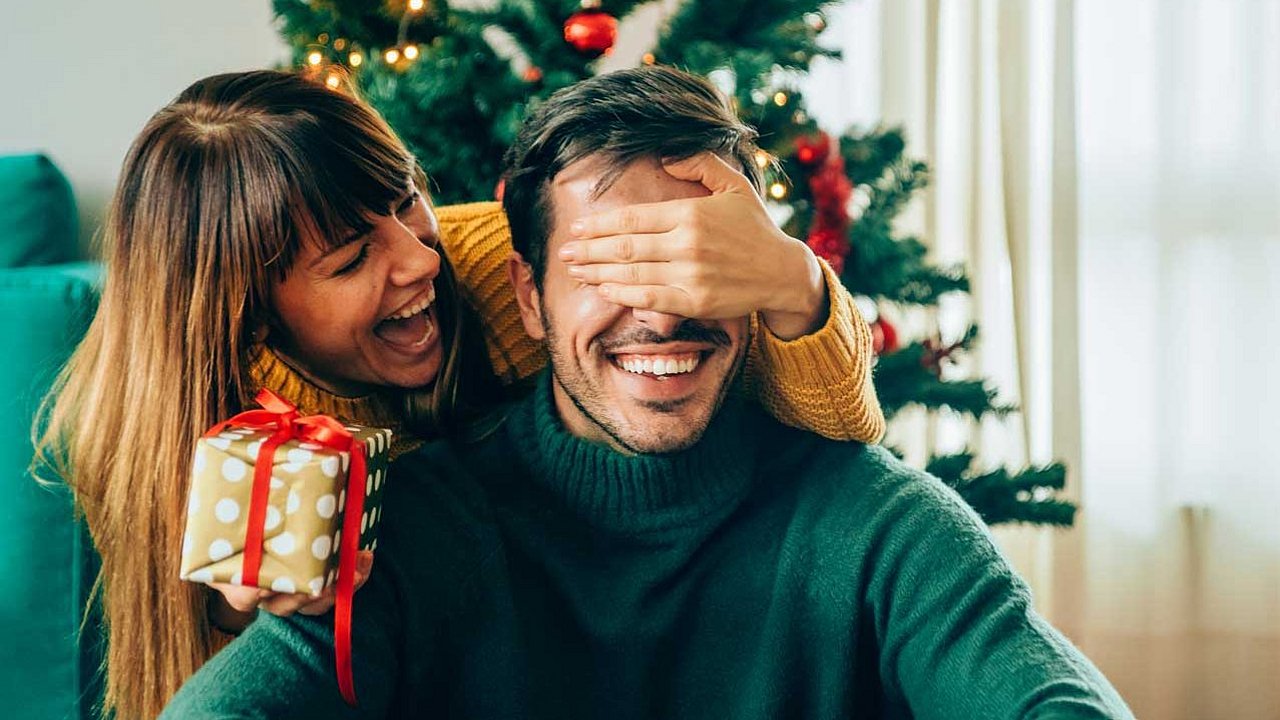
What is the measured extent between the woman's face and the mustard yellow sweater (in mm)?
39

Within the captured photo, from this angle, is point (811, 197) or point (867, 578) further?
point (811, 197)

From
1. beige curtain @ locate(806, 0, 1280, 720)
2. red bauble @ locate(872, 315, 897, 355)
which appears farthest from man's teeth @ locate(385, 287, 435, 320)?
beige curtain @ locate(806, 0, 1280, 720)

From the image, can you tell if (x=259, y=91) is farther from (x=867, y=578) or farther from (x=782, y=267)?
(x=867, y=578)

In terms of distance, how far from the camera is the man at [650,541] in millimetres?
1082

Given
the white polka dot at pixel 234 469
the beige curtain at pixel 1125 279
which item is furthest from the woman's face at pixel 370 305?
the beige curtain at pixel 1125 279

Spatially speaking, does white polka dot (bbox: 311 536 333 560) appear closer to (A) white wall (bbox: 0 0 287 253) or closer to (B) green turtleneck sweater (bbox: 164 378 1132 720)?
(B) green turtleneck sweater (bbox: 164 378 1132 720)

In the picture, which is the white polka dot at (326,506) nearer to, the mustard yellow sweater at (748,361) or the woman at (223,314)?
the woman at (223,314)

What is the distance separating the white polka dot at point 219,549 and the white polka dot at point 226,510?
2cm

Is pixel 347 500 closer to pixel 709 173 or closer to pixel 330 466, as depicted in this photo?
pixel 330 466

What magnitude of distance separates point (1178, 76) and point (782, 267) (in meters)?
1.87

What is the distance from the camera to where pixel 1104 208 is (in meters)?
2.59

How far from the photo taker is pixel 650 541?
1.16 m

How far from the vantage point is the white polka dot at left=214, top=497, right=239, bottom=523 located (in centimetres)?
90

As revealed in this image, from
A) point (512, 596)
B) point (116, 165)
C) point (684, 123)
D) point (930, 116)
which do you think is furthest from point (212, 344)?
point (930, 116)
